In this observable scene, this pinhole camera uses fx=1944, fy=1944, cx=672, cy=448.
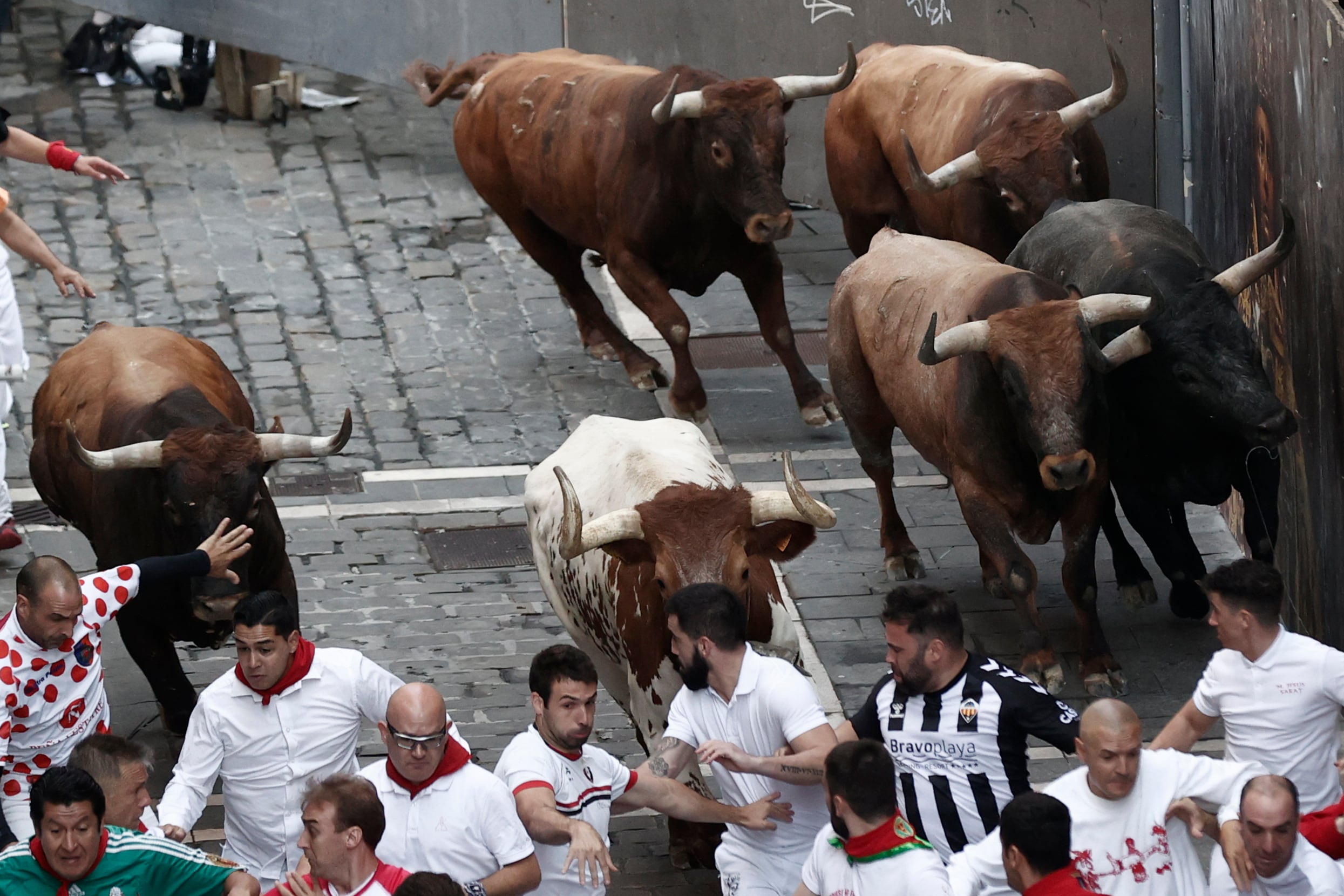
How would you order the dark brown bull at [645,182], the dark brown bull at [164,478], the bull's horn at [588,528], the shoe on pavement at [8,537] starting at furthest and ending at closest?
the dark brown bull at [645,182], the shoe on pavement at [8,537], the dark brown bull at [164,478], the bull's horn at [588,528]

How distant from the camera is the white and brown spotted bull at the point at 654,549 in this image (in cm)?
728

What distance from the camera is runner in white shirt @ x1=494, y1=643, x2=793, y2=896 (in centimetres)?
605

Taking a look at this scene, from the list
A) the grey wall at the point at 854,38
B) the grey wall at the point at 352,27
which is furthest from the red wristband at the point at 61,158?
the grey wall at the point at 352,27

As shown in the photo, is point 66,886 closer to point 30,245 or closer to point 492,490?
point 30,245

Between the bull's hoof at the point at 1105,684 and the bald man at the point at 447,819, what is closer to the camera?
the bald man at the point at 447,819

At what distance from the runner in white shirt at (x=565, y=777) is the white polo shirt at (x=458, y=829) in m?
0.08

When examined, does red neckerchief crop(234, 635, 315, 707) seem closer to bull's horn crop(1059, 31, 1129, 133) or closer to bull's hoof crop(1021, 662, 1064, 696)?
bull's hoof crop(1021, 662, 1064, 696)

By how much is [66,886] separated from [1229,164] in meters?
7.69

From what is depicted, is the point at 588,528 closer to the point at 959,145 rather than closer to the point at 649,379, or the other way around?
the point at 959,145

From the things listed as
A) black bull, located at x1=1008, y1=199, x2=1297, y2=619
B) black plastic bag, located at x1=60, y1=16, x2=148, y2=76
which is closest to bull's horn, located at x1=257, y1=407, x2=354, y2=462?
black bull, located at x1=1008, y1=199, x2=1297, y2=619

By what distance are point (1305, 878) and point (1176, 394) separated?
3.79m

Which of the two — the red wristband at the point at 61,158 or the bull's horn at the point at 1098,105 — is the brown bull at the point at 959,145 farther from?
the red wristband at the point at 61,158

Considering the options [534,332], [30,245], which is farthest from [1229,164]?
[30,245]

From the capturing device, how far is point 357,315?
14.5 metres
